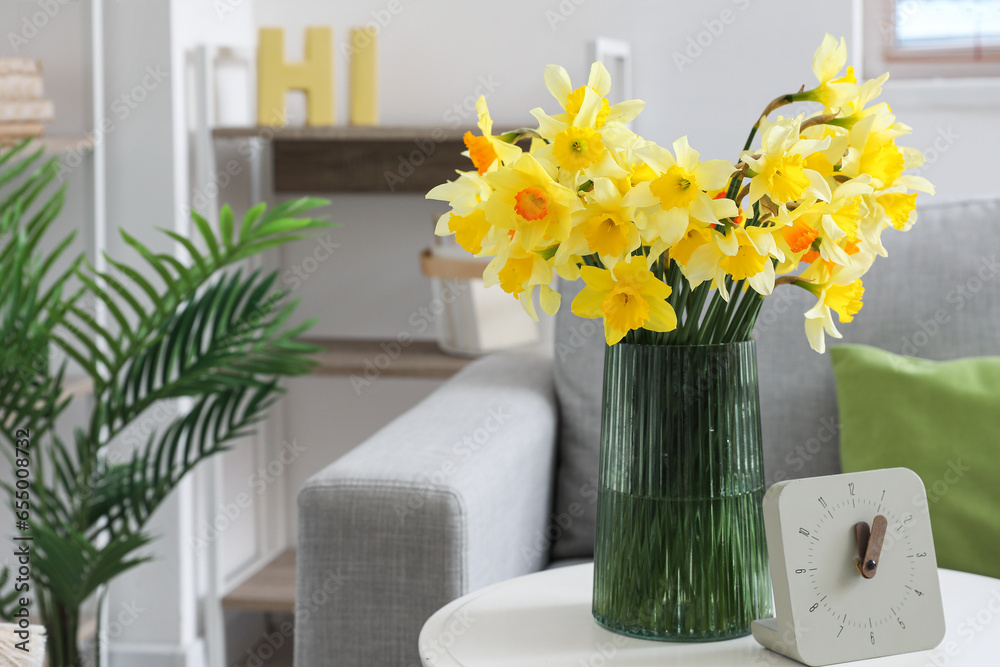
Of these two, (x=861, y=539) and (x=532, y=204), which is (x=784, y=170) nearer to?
(x=532, y=204)

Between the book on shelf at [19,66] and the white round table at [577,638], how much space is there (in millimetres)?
1171

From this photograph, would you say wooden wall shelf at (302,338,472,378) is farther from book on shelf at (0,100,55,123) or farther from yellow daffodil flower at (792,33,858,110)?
yellow daffodil flower at (792,33,858,110)

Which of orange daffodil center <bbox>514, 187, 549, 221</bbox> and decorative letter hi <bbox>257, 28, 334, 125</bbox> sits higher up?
decorative letter hi <bbox>257, 28, 334, 125</bbox>

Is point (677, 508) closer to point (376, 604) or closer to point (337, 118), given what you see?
point (376, 604)

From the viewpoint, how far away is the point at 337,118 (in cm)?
221

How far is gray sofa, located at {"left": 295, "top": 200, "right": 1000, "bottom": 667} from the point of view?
1060mm

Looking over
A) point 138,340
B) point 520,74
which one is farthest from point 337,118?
point 138,340

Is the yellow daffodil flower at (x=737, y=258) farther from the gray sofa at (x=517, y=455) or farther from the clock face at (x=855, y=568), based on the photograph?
the gray sofa at (x=517, y=455)

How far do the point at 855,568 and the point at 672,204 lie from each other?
0.32 metres

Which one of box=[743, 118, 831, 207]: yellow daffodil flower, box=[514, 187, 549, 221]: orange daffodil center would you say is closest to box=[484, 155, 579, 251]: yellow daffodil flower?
box=[514, 187, 549, 221]: orange daffodil center

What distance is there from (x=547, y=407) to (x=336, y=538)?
48 cm

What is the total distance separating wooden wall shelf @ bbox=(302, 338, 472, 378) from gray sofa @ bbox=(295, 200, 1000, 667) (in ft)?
0.71

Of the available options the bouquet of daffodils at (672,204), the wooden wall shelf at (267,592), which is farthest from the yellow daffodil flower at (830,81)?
the wooden wall shelf at (267,592)

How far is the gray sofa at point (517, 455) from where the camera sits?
3.48 ft
